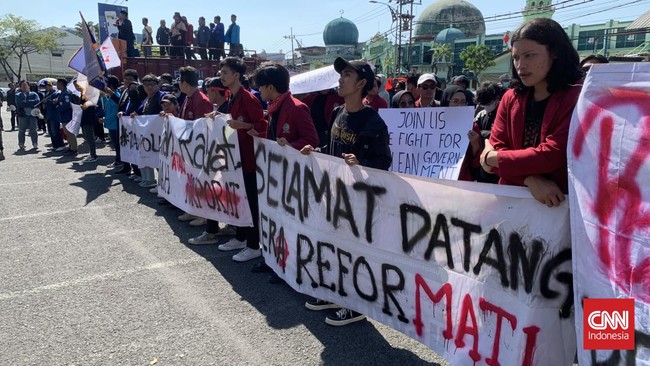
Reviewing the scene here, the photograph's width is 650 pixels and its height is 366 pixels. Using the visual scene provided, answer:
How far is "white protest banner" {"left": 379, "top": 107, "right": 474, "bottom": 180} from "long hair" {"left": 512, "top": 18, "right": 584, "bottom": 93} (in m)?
1.88

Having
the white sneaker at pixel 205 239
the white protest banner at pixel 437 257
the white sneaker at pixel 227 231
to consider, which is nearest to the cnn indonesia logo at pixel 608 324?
the white protest banner at pixel 437 257

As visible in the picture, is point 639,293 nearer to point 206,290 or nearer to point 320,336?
point 320,336

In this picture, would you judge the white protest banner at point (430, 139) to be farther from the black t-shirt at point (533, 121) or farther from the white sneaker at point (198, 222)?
the white sneaker at point (198, 222)

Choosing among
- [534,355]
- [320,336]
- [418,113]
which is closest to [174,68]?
[418,113]

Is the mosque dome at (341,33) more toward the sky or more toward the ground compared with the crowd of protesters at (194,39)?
more toward the sky

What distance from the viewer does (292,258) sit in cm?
360

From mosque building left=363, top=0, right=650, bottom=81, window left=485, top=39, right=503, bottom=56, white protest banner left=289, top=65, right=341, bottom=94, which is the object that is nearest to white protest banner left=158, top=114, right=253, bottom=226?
white protest banner left=289, top=65, right=341, bottom=94

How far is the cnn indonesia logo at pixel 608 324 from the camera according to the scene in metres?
1.72

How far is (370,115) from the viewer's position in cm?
319

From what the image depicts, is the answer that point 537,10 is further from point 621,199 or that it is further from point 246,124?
point 621,199

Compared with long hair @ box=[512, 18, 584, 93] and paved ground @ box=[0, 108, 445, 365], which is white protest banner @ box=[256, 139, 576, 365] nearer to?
paved ground @ box=[0, 108, 445, 365]

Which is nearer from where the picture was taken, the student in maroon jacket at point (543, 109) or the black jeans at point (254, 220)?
the student in maroon jacket at point (543, 109)

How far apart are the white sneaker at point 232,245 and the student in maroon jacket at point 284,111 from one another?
4.81 ft

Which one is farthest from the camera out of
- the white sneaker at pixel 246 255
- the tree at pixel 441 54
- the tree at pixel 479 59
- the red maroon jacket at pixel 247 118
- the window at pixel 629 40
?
the tree at pixel 441 54
